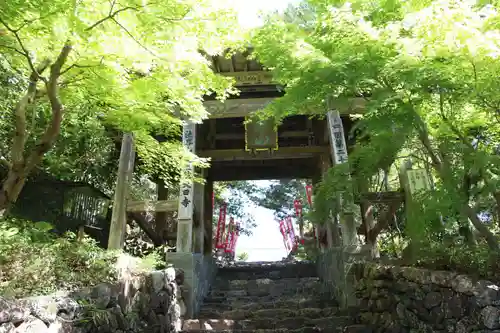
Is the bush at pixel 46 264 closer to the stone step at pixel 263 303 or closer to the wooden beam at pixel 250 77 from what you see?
the stone step at pixel 263 303

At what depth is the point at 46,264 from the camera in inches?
160

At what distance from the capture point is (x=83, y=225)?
395 inches

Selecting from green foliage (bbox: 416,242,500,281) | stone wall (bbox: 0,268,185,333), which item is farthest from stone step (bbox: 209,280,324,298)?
green foliage (bbox: 416,242,500,281)

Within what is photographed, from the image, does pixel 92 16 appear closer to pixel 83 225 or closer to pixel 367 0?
pixel 367 0

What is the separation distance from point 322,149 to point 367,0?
647cm

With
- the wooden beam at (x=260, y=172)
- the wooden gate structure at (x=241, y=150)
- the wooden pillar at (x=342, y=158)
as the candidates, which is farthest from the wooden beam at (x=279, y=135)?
the wooden pillar at (x=342, y=158)

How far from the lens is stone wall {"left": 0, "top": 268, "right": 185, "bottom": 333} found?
9.62ft

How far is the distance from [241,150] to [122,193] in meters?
3.82

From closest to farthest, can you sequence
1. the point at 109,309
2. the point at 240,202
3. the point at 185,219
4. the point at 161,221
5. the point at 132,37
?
the point at 132,37 < the point at 109,309 < the point at 185,219 < the point at 161,221 < the point at 240,202

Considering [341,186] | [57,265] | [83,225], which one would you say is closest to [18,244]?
[57,265]

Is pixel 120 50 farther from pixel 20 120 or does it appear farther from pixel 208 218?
pixel 208 218

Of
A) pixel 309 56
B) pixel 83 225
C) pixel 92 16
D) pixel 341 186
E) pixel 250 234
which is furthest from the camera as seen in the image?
pixel 250 234

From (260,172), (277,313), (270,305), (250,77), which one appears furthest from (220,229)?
(277,313)

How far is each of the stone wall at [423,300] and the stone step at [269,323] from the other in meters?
0.49
